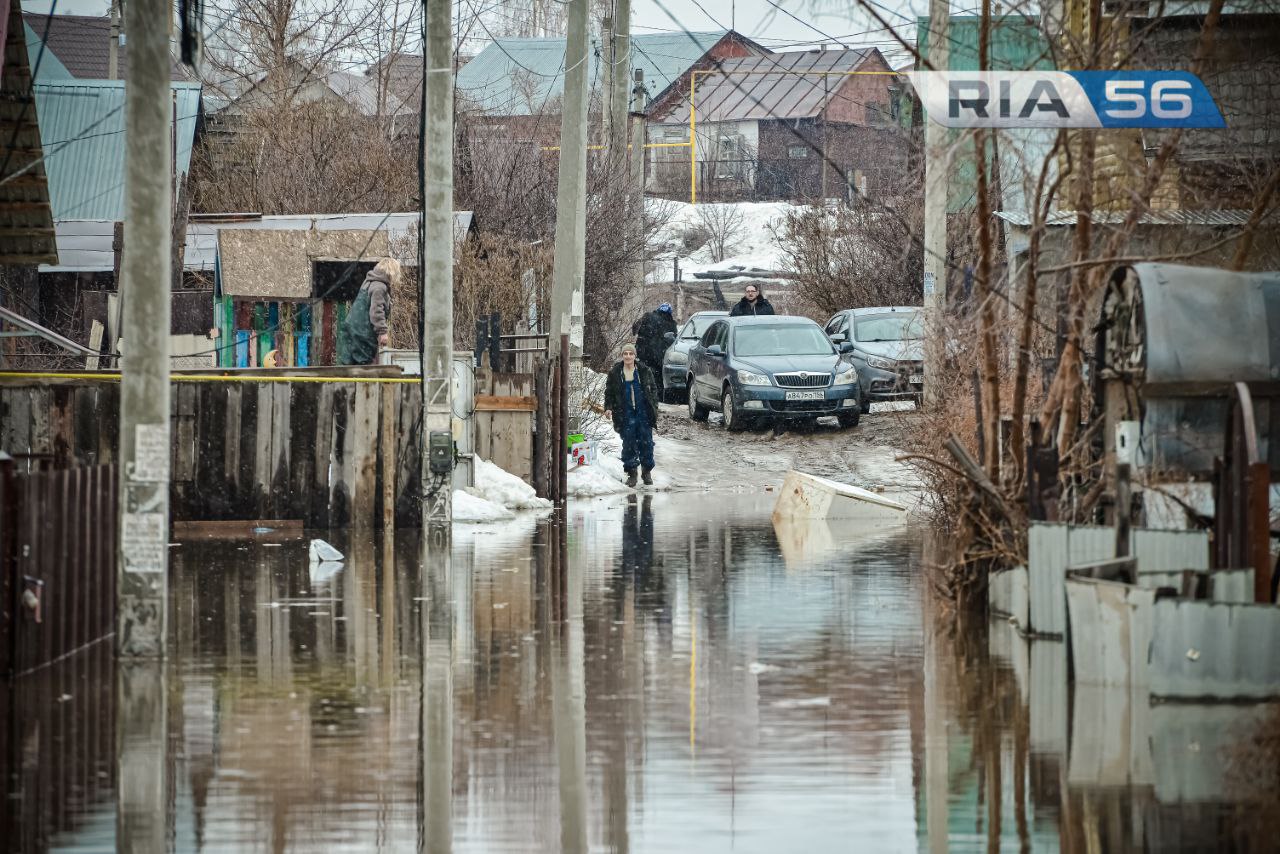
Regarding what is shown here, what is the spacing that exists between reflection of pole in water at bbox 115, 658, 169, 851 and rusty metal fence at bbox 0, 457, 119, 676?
1.64ft

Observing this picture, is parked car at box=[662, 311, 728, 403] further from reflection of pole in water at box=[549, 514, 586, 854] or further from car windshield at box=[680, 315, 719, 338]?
reflection of pole in water at box=[549, 514, 586, 854]

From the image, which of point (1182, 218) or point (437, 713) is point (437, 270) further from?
point (437, 713)

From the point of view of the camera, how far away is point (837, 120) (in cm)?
7600

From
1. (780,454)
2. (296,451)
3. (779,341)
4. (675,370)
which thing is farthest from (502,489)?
(675,370)

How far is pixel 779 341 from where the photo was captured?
101ft

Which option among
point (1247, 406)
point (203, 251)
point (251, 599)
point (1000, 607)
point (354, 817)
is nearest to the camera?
point (354, 817)

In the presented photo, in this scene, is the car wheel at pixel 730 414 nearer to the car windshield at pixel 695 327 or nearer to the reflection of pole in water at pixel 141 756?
the car windshield at pixel 695 327

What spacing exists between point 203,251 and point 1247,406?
89.8 feet

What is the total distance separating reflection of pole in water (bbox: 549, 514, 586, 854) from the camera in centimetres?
742

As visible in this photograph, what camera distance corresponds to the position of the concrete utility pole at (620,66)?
1346 inches

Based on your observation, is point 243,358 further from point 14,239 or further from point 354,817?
point 354,817

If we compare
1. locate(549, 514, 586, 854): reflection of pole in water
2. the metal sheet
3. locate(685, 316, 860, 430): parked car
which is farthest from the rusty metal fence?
locate(685, 316, 860, 430): parked car

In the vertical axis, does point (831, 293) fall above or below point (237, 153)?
below

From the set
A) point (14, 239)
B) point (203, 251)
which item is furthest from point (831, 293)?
point (14, 239)
